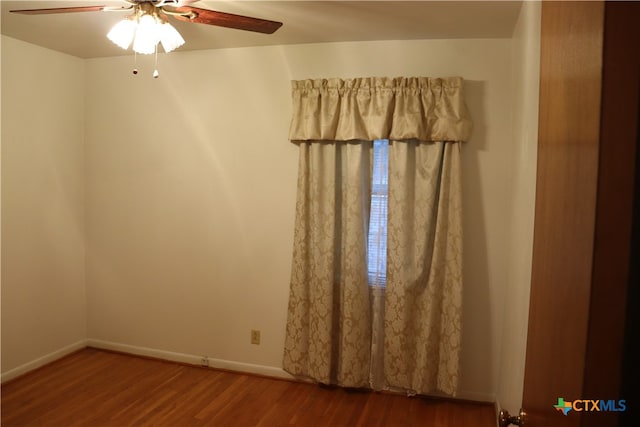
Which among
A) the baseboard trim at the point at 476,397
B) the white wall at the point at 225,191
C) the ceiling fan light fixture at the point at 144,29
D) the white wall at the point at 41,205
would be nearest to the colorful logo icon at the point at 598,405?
the ceiling fan light fixture at the point at 144,29

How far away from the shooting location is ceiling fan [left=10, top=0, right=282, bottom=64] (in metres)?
1.93

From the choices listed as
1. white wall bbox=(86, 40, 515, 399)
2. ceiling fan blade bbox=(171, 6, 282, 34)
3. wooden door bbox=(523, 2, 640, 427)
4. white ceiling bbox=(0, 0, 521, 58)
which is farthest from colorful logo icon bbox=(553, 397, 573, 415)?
white wall bbox=(86, 40, 515, 399)

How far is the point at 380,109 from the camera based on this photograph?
293 centimetres

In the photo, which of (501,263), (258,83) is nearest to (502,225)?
(501,263)

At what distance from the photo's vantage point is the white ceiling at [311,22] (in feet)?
7.91

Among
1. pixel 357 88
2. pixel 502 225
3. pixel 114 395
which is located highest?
pixel 357 88

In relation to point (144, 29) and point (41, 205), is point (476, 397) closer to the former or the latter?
point (144, 29)

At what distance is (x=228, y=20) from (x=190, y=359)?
2.63m

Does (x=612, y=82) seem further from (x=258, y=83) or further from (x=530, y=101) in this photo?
(x=258, y=83)

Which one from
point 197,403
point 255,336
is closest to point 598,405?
point 197,403

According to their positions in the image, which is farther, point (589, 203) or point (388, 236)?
point (388, 236)

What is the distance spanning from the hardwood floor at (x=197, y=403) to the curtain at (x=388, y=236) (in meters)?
0.16

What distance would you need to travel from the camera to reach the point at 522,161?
2.28m

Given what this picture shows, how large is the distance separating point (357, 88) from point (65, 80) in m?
2.36
